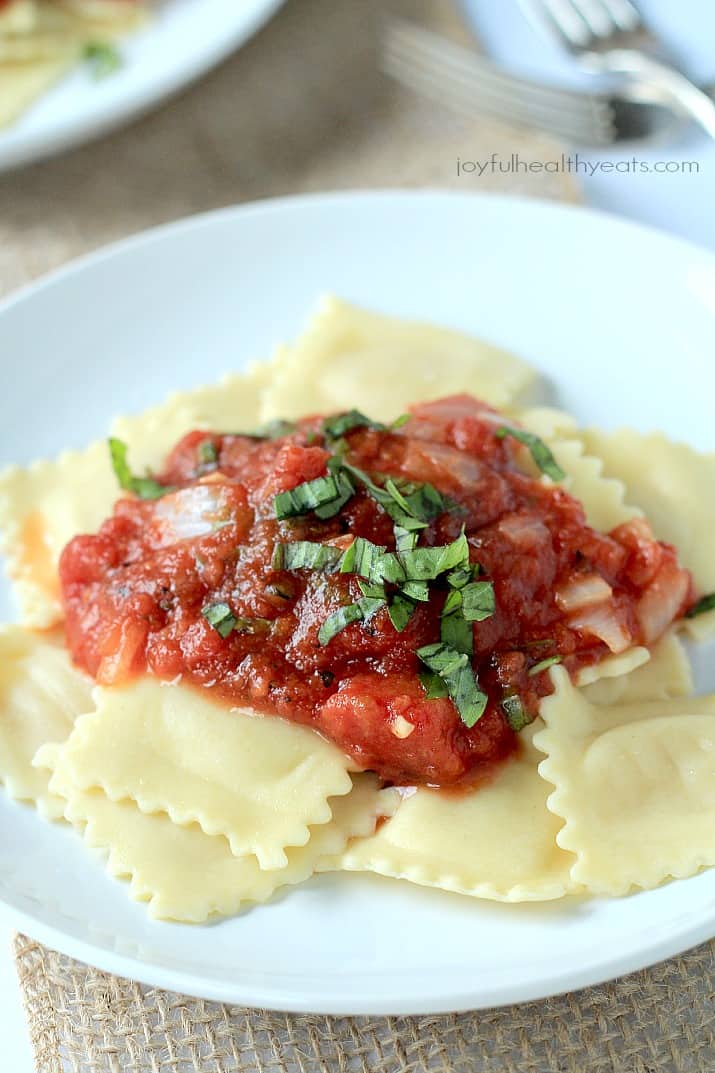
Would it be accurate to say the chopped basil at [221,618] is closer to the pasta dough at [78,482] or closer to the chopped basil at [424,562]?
the chopped basil at [424,562]

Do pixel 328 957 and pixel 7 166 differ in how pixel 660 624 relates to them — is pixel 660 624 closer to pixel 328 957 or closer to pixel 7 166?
pixel 328 957

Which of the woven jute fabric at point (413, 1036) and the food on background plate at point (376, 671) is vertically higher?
the food on background plate at point (376, 671)

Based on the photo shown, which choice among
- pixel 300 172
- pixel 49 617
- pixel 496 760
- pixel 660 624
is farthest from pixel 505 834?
pixel 300 172

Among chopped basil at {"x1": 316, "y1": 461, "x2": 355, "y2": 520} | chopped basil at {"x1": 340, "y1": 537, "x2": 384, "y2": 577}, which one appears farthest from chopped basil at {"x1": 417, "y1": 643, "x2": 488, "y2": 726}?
chopped basil at {"x1": 316, "y1": 461, "x2": 355, "y2": 520}

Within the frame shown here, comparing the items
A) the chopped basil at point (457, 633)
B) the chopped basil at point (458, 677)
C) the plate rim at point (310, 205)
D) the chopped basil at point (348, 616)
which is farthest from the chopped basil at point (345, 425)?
the plate rim at point (310, 205)

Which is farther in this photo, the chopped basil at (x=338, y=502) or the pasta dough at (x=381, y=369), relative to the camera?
the pasta dough at (x=381, y=369)

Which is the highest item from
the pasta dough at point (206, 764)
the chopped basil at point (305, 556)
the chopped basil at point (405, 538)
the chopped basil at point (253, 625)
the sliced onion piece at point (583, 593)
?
the chopped basil at point (405, 538)
